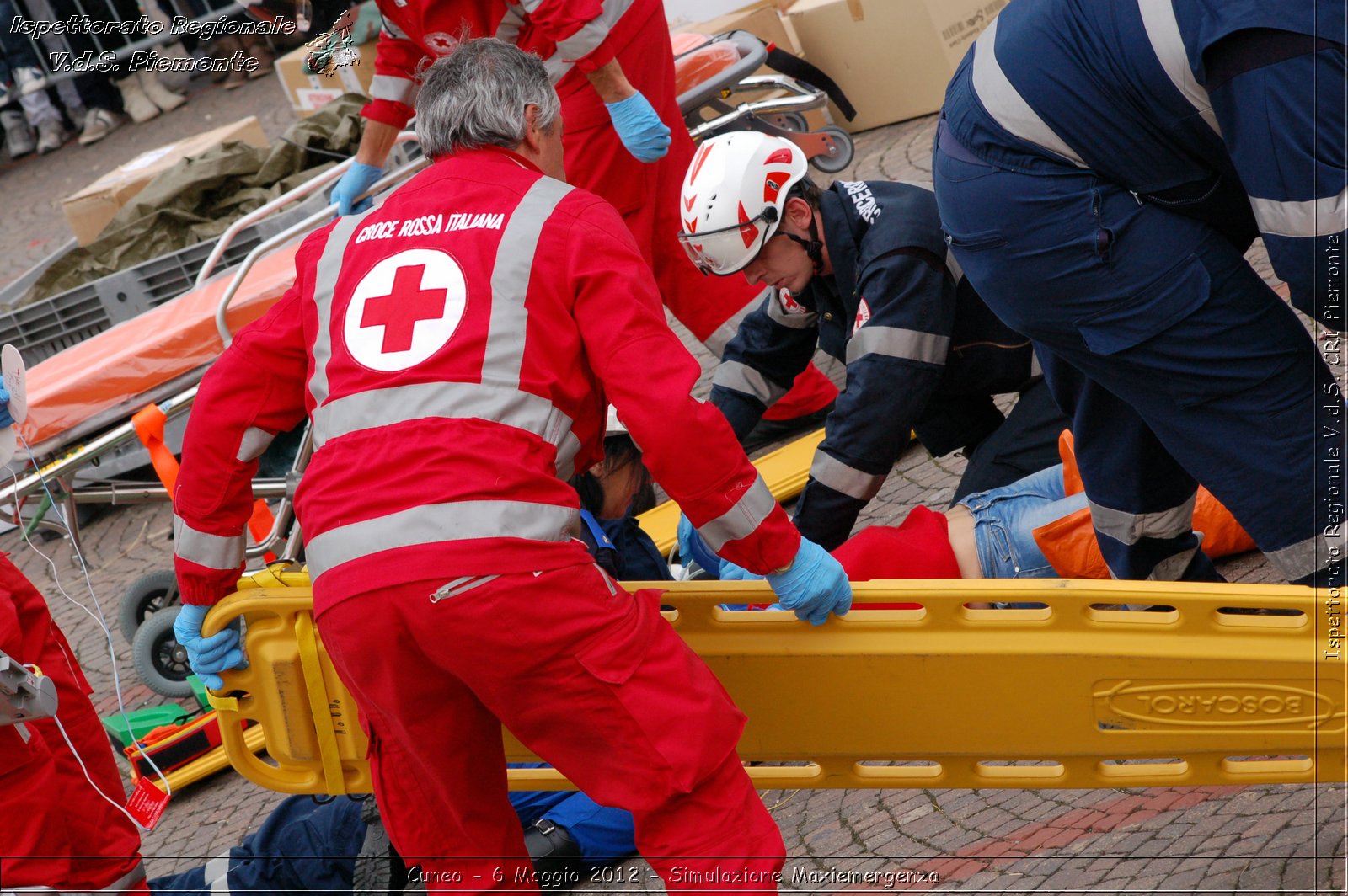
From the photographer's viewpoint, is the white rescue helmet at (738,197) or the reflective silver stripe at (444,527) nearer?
the reflective silver stripe at (444,527)

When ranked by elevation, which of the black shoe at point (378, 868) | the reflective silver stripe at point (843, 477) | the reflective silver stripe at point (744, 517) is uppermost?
the reflective silver stripe at point (744, 517)

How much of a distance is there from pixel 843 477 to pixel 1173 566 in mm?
819

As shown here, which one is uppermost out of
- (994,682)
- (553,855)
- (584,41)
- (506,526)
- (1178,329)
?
(584,41)

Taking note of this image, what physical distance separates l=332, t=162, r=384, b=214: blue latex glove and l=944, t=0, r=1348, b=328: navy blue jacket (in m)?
3.03

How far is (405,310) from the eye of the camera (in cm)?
235

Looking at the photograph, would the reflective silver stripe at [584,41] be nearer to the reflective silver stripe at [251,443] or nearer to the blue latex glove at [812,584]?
the reflective silver stripe at [251,443]

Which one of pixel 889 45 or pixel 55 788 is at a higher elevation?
pixel 889 45

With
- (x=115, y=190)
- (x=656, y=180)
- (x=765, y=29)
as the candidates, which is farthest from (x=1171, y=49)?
(x=115, y=190)

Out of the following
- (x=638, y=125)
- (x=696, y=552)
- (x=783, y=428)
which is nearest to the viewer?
(x=696, y=552)

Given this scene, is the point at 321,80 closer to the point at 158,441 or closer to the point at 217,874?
the point at 158,441

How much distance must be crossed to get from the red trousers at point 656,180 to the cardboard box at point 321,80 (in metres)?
3.39

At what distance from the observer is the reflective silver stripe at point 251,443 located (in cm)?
268

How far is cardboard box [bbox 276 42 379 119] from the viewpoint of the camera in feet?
26.3

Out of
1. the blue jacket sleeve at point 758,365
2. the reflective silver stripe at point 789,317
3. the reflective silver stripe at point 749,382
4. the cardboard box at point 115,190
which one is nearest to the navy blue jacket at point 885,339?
the reflective silver stripe at point 789,317
